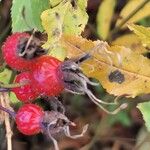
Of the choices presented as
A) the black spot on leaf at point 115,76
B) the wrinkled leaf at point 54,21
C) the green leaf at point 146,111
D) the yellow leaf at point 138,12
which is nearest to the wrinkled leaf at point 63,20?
the wrinkled leaf at point 54,21

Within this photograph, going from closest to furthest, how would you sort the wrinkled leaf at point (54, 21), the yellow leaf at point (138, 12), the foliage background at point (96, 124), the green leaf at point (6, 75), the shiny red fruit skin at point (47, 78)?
the shiny red fruit skin at point (47, 78), the wrinkled leaf at point (54, 21), the green leaf at point (6, 75), the yellow leaf at point (138, 12), the foliage background at point (96, 124)

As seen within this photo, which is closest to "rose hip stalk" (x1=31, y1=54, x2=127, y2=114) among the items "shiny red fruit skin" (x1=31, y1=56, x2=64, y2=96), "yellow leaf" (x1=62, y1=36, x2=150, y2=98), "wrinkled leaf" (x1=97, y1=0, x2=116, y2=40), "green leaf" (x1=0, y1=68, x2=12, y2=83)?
"shiny red fruit skin" (x1=31, y1=56, x2=64, y2=96)

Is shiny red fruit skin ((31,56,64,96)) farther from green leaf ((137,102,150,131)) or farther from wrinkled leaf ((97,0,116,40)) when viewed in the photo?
wrinkled leaf ((97,0,116,40))

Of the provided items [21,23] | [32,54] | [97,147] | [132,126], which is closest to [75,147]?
[97,147]

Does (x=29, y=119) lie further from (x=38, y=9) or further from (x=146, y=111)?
(x=38, y=9)

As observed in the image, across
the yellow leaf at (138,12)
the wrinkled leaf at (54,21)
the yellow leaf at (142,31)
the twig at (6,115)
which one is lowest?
the yellow leaf at (138,12)

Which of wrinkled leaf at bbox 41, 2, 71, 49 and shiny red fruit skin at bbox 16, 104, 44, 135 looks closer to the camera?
shiny red fruit skin at bbox 16, 104, 44, 135

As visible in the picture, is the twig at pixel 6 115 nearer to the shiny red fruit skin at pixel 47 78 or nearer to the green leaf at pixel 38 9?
the shiny red fruit skin at pixel 47 78

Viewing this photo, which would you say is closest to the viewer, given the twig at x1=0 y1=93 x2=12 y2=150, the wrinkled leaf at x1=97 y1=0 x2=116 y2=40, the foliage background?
the twig at x1=0 y1=93 x2=12 y2=150
